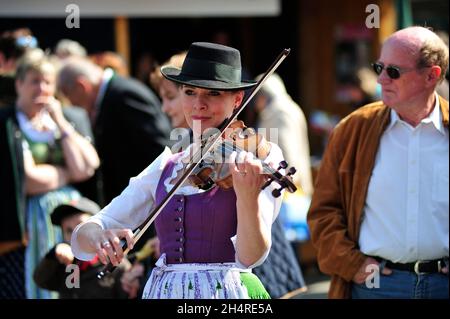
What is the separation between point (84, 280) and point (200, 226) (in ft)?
5.92

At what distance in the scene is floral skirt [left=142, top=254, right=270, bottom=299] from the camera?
3166 mm

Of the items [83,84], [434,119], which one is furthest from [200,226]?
[83,84]

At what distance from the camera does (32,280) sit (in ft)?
17.8

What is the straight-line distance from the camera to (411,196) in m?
4.05

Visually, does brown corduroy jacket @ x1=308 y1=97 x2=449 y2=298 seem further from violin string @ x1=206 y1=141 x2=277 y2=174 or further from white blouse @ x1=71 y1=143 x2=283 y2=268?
violin string @ x1=206 y1=141 x2=277 y2=174

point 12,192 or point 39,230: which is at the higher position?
point 12,192

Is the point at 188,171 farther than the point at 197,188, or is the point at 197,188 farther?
the point at 197,188

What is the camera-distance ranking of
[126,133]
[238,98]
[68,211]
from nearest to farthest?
[238,98] < [68,211] < [126,133]

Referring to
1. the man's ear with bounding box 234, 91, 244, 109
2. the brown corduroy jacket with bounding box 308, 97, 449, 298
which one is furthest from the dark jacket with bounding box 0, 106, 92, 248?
the man's ear with bounding box 234, 91, 244, 109

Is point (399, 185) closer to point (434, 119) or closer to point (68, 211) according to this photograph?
point (434, 119)

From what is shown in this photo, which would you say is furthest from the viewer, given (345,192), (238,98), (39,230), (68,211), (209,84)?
(39,230)

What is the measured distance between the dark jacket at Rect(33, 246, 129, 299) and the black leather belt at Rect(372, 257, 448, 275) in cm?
143

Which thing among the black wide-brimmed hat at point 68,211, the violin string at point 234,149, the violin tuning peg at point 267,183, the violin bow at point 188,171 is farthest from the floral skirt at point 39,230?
the violin tuning peg at point 267,183

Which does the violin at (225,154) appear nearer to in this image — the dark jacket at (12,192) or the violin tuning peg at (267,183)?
the violin tuning peg at (267,183)
